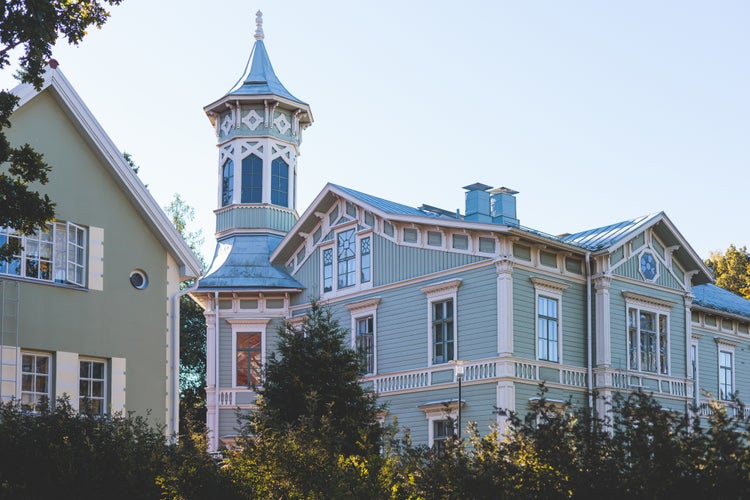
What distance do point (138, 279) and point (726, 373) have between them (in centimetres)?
2334

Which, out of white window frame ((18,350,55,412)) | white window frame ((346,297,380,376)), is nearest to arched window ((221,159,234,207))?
white window frame ((346,297,380,376))

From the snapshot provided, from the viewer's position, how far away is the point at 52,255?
2147cm

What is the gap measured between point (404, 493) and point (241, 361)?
24.2 m

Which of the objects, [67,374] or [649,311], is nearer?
[67,374]

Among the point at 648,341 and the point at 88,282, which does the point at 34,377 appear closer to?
the point at 88,282

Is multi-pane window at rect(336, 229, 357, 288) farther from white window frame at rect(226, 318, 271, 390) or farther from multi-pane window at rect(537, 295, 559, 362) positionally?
multi-pane window at rect(537, 295, 559, 362)

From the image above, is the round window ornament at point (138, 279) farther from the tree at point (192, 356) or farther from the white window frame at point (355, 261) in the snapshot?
the tree at point (192, 356)

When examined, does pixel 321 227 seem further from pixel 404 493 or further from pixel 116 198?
pixel 404 493

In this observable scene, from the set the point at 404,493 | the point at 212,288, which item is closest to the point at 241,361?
the point at 212,288

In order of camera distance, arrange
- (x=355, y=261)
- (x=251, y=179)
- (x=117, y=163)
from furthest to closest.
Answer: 1. (x=251, y=179)
2. (x=355, y=261)
3. (x=117, y=163)

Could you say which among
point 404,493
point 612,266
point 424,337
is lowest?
point 404,493

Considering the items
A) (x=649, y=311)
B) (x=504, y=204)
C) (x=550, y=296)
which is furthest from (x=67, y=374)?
(x=649, y=311)

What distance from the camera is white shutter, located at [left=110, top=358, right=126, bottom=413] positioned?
22.2 m

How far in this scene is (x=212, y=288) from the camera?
118 ft
